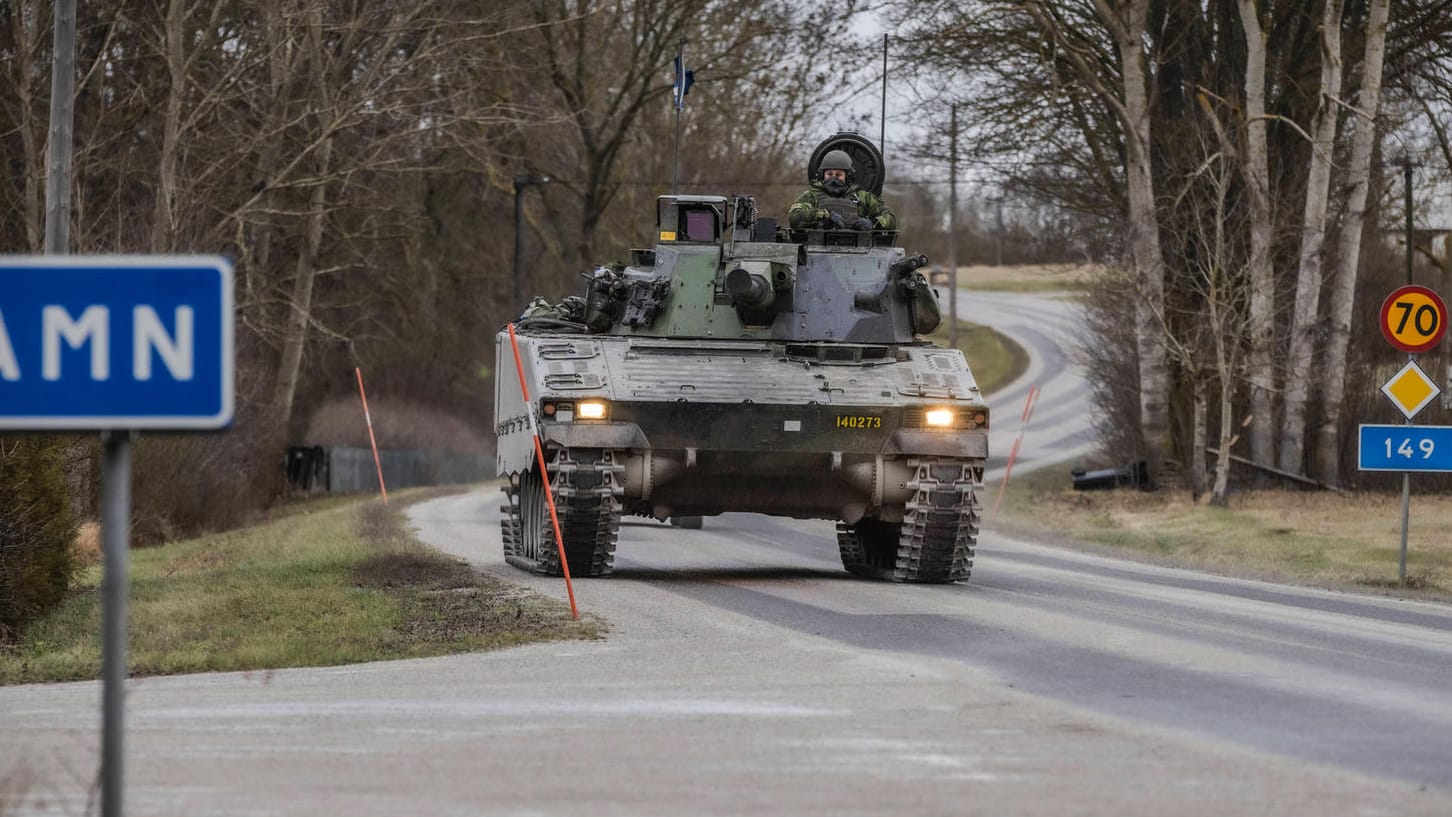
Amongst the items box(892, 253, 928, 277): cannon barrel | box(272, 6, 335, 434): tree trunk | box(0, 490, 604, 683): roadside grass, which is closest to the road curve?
box(272, 6, 335, 434): tree trunk

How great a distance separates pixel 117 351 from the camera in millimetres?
5414

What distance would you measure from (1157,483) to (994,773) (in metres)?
30.0

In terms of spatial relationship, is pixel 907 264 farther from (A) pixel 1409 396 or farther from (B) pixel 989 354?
(B) pixel 989 354

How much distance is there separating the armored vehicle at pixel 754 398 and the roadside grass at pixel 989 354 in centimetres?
5260

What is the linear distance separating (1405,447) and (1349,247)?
46.3 ft

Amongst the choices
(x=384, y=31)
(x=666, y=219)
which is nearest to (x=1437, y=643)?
(x=666, y=219)

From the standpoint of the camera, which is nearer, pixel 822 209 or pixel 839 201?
pixel 822 209

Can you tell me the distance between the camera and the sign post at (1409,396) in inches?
791

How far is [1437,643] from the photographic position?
13367 millimetres

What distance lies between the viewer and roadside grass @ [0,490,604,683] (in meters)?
12.0

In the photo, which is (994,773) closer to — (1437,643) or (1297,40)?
(1437,643)

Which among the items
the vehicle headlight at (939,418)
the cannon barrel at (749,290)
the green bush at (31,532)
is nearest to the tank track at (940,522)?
the vehicle headlight at (939,418)

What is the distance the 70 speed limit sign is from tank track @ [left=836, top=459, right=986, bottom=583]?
458 cm

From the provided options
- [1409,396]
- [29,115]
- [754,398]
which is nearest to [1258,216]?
[1409,396]
